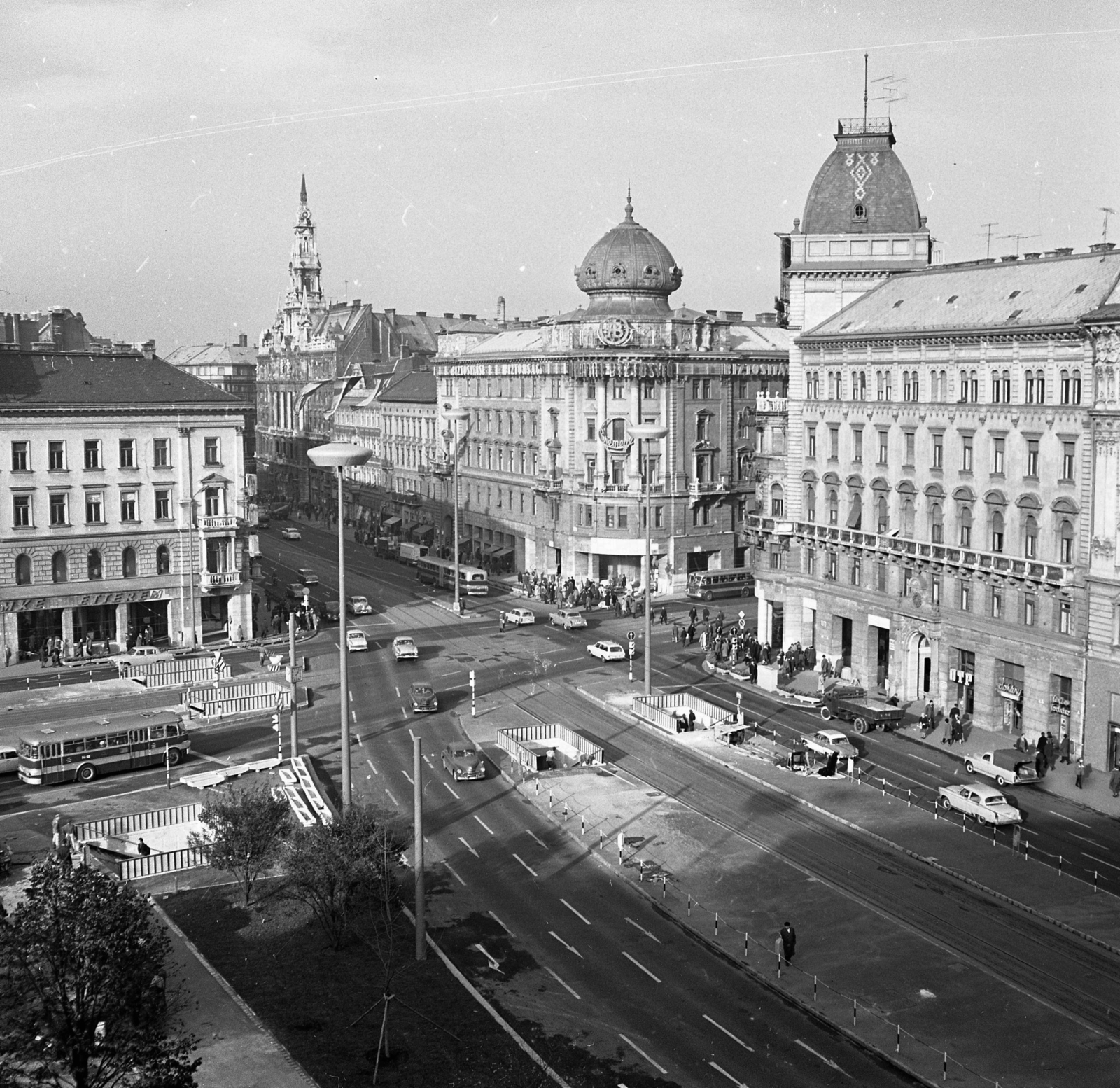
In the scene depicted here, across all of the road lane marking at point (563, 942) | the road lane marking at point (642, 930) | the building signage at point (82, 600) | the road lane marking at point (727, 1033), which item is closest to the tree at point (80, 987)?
the road lane marking at point (727, 1033)

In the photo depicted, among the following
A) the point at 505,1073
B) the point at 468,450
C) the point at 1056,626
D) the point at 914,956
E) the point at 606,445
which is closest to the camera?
the point at 505,1073

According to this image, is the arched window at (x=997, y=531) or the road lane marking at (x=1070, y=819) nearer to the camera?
the road lane marking at (x=1070, y=819)

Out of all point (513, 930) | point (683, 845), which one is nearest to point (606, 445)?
point (683, 845)

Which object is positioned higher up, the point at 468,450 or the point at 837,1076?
the point at 468,450

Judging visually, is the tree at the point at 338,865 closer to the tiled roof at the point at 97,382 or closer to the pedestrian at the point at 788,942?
the pedestrian at the point at 788,942

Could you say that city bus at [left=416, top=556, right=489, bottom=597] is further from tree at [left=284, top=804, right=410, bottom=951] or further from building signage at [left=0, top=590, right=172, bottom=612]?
tree at [left=284, top=804, right=410, bottom=951]

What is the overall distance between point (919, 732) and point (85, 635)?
46876mm

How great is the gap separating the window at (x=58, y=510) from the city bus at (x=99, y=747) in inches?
978

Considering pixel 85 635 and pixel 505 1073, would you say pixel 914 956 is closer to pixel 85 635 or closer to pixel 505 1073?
pixel 505 1073

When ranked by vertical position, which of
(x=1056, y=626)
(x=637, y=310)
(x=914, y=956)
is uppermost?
(x=637, y=310)

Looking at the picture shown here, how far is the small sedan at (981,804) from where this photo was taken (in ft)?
166

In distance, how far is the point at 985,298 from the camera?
68.8m

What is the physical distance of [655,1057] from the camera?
33312 mm

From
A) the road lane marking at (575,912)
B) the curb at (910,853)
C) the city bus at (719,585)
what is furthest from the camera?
the city bus at (719,585)
